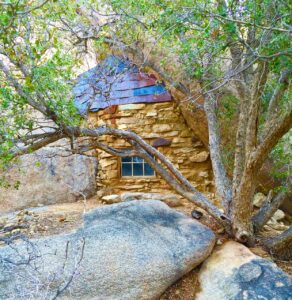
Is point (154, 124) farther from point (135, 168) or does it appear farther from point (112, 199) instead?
point (112, 199)

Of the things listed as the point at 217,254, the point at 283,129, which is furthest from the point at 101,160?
the point at 283,129

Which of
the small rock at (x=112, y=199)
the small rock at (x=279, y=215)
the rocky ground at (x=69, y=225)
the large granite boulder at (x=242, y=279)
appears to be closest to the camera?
the large granite boulder at (x=242, y=279)

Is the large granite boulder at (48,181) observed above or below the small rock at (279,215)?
above

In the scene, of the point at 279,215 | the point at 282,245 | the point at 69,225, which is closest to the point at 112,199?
the point at 69,225

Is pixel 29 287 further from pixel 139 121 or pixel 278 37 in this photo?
pixel 139 121

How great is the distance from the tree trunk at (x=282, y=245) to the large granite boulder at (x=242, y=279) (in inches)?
14.4

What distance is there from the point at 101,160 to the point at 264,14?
4623 millimetres

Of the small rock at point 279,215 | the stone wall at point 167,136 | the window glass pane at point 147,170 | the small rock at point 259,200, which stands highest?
the stone wall at point 167,136

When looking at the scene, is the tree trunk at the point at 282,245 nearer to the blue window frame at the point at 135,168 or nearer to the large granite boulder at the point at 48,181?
the blue window frame at the point at 135,168

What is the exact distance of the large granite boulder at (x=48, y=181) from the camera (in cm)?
625

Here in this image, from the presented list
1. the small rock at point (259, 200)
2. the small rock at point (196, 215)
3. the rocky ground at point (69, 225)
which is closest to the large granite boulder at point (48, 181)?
the rocky ground at point (69, 225)

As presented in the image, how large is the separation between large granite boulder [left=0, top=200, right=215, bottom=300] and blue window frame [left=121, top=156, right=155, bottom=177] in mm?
2288

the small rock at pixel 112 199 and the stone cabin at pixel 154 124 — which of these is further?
the stone cabin at pixel 154 124

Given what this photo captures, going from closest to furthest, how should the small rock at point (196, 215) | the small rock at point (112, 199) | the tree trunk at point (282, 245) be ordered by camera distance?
1. the tree trunk at point (282, 245)
2. the small rock at point (196, 215)
3. the small rock at point (112, 199)
